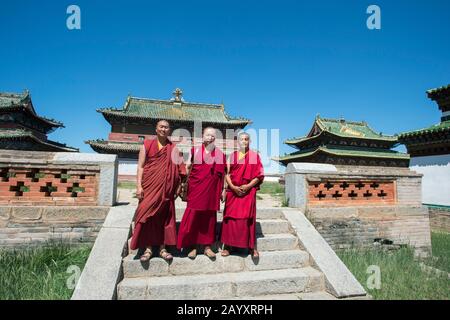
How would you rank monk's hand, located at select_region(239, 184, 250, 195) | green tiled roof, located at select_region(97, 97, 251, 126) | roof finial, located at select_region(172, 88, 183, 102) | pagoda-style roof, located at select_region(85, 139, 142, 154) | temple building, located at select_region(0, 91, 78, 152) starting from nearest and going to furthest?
monk's hand, located at select_region(239, 184, 250, 195)
temple building, located at select_region(0, 91, 78, 152)
pagoda-style roof, located at select_region(85, 139, 142, 154)
green tiled roof, located at select_region(97, 97, 251, 126)
roof finial, located at select_region(172, 88, 183, 102)

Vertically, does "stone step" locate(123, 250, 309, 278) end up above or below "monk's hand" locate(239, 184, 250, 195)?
below

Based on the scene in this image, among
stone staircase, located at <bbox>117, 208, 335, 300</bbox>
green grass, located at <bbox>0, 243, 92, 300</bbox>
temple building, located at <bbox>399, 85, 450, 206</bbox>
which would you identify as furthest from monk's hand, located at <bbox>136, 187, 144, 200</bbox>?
temple building, located at <bbox>399, 85, 450, 206</bbox>

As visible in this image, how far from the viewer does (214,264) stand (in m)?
3.21

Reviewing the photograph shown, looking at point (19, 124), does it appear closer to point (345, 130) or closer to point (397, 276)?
point (397, 276)

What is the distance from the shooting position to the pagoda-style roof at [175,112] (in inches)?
957

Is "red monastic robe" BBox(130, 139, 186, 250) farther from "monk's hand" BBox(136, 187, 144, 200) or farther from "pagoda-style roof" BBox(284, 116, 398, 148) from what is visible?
"pagoda-style roof" BBox(284, 116, 398, 148)

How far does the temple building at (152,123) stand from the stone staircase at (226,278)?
65.0ft

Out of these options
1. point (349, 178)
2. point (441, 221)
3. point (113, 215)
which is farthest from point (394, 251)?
point (441, 221)

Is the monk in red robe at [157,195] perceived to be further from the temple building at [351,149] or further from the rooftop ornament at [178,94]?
the rooftop ornament at [178,94]

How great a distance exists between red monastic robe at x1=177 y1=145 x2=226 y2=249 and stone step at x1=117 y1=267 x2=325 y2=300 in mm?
Result: 476

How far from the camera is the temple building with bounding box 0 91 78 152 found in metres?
18.3

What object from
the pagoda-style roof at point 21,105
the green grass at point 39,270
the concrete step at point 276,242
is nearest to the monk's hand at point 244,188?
the concrete step at point 276,242
